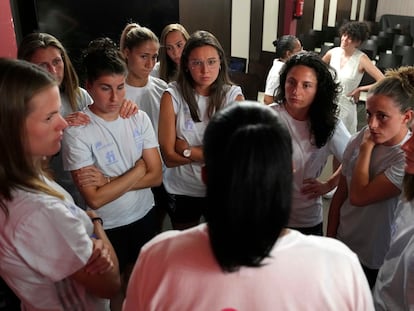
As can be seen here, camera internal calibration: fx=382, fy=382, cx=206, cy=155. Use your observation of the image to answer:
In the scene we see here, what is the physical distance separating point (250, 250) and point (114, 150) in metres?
1.05

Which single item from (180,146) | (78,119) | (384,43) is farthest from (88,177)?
(384,43)

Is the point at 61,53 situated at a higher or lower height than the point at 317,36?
higher

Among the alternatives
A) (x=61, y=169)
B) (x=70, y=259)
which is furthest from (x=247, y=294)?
(x=61, y=169)

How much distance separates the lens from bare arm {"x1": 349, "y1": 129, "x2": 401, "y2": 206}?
4.71ft

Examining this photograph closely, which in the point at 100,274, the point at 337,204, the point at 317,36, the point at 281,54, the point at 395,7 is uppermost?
the point at 395,7

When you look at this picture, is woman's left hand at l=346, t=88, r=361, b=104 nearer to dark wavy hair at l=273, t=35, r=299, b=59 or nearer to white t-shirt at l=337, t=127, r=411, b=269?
dark wavy hair at l=273, t=35, r=299, b=59

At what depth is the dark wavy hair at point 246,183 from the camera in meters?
0.65

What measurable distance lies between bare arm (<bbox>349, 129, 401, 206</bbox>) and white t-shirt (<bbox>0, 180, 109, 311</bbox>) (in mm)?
1022

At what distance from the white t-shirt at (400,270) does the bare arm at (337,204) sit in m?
0.37

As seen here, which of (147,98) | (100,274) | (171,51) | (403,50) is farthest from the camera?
(403,50)

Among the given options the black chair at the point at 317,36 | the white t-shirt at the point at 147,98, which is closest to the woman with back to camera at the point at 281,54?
the white t-shirt at the point at 147,98

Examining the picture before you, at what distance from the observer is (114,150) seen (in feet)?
5.27

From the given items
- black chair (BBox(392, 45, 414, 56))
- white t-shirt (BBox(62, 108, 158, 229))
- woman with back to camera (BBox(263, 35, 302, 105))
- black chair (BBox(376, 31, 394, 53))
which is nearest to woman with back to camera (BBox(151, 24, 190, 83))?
white t-shirt (BBox(62, 108, 158, 229))

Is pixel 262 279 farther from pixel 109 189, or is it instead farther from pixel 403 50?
pixel 403 50
